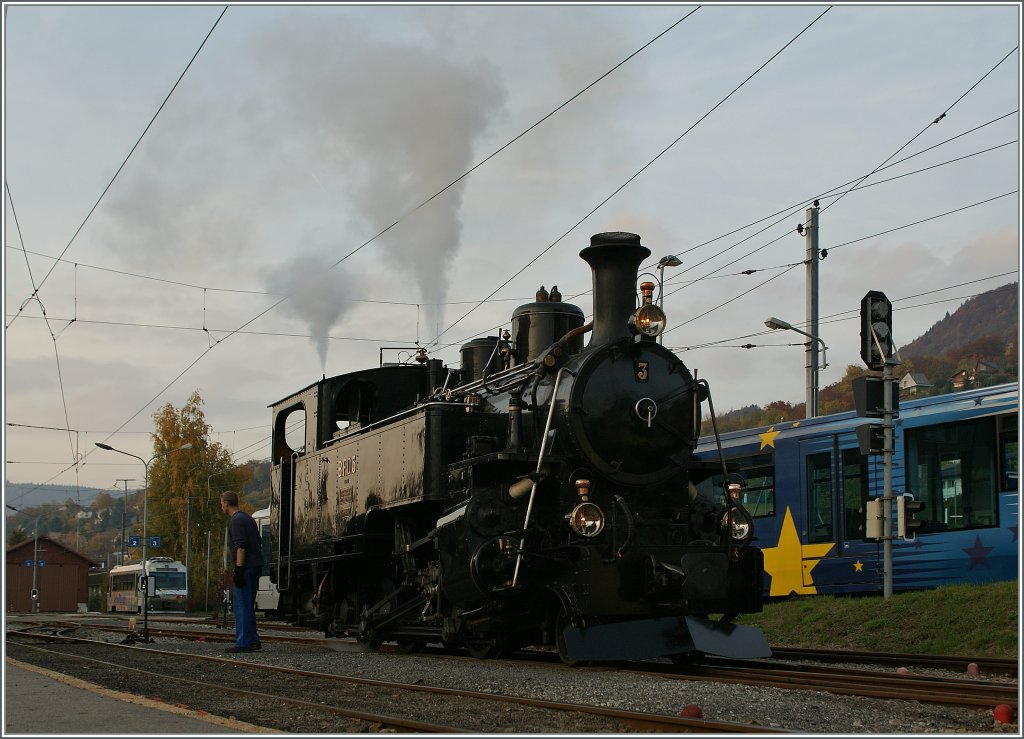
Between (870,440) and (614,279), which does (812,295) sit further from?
(614,279)

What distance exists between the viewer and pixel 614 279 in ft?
32.6

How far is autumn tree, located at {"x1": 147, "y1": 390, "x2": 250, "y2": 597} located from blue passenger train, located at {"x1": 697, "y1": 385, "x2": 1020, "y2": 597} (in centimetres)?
4303

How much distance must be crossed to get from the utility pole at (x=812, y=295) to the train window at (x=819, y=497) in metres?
2.01

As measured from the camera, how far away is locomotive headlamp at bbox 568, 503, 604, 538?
881cm

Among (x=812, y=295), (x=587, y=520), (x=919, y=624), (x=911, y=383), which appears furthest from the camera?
(x=911, y=383)

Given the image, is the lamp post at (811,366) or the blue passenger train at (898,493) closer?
the blue passenger train at (898,493)

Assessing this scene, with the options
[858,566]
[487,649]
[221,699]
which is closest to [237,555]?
[487,649]

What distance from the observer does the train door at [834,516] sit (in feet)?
51.1

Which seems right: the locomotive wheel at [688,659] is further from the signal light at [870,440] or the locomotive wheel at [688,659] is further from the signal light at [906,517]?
the signal light at [870,440]

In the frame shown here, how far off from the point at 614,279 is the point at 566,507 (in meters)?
2.18

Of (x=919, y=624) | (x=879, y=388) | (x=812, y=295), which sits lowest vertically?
(x=919, y=624)

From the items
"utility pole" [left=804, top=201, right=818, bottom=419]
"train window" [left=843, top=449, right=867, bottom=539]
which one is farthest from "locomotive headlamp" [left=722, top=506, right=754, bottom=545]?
"utility pole" [left=804, top=201, right=818, bottom=419]

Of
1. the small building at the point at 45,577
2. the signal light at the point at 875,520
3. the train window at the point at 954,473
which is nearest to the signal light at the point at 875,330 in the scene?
the signal light at the point at 875,520

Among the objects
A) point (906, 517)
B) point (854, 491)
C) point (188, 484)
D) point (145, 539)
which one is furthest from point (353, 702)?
point (188, 484)
